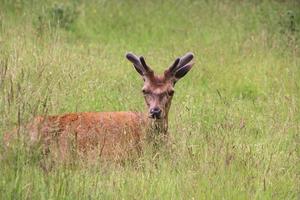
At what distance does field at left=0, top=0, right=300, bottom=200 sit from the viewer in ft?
21.8

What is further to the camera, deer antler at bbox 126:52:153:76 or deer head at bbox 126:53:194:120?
deer antler at bbox 126:52:153:76

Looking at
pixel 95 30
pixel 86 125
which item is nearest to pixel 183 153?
pixel 86 125

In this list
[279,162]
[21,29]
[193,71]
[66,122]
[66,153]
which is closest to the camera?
[66,153]

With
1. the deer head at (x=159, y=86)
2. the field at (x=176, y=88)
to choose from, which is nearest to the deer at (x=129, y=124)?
the deer head at (x=159, y=86)

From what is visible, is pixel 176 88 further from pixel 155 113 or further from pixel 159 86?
pixel 155 113

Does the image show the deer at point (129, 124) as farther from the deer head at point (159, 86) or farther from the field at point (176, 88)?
the field at point (176, 88)

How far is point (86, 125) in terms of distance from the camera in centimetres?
850

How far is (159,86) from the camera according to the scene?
29.3 feet

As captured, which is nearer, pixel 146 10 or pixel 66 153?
pixel 66 153

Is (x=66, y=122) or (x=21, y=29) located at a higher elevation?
(x=21, y=29)


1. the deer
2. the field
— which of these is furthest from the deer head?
the field

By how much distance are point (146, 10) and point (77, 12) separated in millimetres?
1749

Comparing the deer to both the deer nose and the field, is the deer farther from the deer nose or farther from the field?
the field

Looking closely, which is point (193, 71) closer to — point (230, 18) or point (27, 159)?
point (230, 18)
